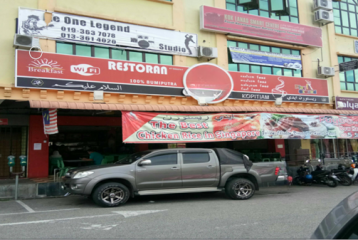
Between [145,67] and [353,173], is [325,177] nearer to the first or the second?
[353,173]

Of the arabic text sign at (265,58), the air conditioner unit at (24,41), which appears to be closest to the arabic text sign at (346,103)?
the arabic text sign at (265,58)

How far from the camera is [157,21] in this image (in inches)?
536

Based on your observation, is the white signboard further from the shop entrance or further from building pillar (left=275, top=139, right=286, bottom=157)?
building pillar (left=275, top=139, right=286, bottom=157)

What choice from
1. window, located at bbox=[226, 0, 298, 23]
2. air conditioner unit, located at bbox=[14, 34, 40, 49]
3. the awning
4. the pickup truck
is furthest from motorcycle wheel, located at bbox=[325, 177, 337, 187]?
air conditioner unit, located at bbox=[14, 34, 40, 49]

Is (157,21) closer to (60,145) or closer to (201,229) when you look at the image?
(60,145)

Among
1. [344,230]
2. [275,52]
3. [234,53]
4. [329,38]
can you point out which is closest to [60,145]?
[234,53]

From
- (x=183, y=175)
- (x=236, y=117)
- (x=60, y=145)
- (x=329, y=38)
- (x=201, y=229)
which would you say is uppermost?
(x=329, y=38)

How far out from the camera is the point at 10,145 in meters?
12.5

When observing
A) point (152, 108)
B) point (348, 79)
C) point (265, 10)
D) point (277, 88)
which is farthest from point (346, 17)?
point (152, 108)

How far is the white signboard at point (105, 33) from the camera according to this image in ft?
36.5

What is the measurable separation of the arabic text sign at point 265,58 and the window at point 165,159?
7.51 meters

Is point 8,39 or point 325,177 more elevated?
point 8,39

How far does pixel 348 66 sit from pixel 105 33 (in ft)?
44.5

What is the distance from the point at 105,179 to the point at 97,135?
21.2 feet
